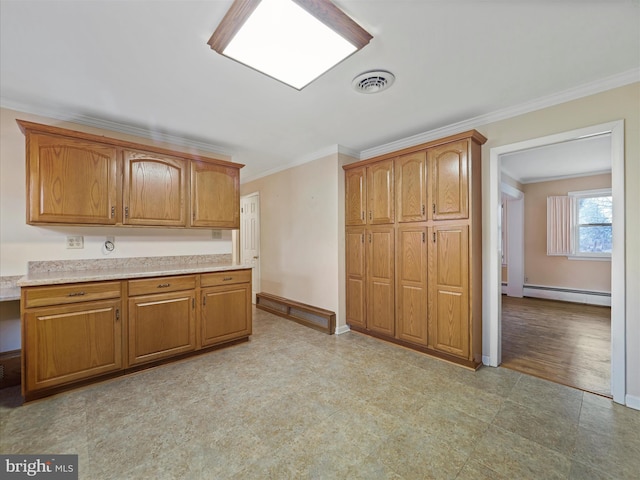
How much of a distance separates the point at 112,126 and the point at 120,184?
704 mm

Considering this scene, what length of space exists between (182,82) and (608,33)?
9.31 feet

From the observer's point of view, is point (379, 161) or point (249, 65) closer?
point (249, 65)

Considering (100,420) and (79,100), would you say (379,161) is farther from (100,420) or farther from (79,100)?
(100,420)

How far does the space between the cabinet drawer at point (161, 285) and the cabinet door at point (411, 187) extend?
2.34 metres

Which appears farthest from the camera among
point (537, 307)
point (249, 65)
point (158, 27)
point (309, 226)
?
point (537, 307)

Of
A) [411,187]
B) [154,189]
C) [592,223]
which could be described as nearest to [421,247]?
[411,187]

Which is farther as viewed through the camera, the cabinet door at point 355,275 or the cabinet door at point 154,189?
the cabinet door at point 355,275

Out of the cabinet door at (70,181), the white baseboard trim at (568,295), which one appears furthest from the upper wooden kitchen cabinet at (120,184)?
the white baseboard trim at (568,295)

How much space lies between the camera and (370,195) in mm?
3488

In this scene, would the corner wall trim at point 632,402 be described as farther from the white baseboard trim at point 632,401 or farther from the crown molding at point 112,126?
the crown molding at point 112,126

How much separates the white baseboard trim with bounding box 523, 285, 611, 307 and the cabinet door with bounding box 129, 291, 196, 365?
6576 mm

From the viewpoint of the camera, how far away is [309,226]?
4.17 metres

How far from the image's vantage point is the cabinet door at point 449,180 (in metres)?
2.67

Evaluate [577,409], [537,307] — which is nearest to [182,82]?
[577,409]
